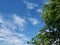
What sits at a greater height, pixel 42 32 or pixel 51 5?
pixel 51 5

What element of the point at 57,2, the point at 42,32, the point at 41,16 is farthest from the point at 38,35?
the point at 57,2

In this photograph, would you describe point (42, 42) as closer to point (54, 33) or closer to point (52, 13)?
point (54, 33)

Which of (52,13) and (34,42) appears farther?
(34,42)

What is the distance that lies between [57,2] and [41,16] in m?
3.77

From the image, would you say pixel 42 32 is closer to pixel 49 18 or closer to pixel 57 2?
pixel 49 18

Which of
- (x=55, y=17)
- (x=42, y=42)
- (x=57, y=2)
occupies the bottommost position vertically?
(x=42, y=42)

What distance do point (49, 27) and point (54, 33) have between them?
1280 mm

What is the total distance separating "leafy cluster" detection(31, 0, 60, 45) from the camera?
1190 inches

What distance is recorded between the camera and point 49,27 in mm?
31609

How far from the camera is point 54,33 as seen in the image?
3081 cm

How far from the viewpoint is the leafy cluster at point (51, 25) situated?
30.2 m

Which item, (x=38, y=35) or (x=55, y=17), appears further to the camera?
(x=38, y=35)

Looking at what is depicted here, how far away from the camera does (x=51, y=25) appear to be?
3112 centimetres

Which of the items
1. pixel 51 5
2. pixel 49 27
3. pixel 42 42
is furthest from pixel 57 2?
pixel 42 42
